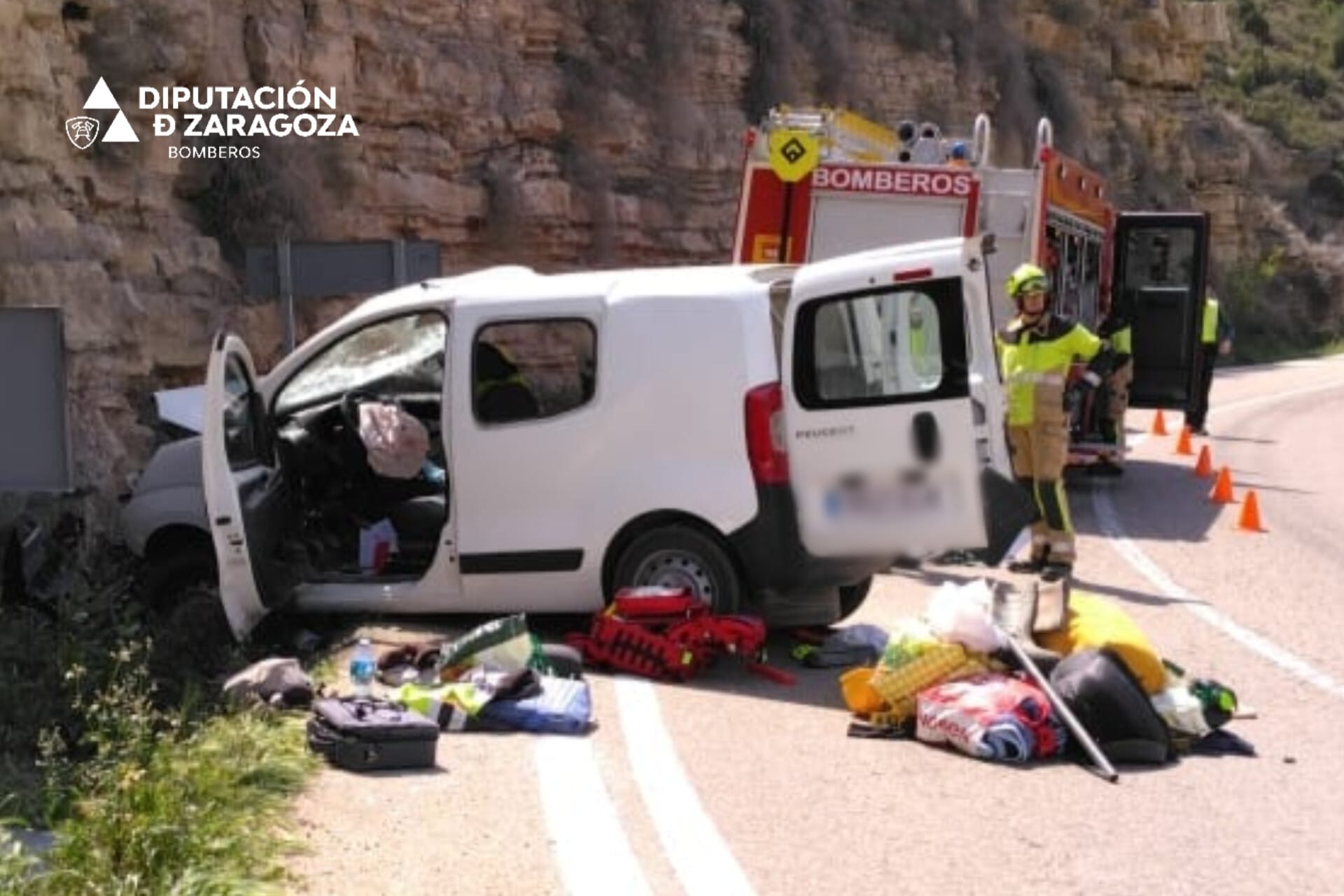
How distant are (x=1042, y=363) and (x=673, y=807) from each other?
6.16 meters

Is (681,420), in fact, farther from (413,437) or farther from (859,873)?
(859,873)

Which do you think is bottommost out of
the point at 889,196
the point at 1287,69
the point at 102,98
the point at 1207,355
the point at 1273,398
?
the point at 1273,398

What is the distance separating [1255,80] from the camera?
2282 inches

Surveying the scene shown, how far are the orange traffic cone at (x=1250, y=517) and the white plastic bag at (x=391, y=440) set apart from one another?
722 centimetres

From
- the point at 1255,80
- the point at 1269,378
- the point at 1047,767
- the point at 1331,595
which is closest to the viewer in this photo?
the point at 1047,767

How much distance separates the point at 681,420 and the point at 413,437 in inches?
62.7

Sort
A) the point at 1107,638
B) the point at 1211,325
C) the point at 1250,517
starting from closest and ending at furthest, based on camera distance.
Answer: the point at 1107,638
the point at 1250,517
the point at 1211,325

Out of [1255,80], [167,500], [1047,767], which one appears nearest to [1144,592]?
[1047,767]

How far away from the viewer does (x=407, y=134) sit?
18250mm

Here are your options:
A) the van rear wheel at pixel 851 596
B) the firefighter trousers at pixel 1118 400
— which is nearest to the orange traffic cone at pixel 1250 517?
the firefighter trousers at pixel 1118 400

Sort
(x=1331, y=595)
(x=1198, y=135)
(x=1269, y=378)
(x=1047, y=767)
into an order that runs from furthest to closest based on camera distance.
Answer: (x=1198, y=135)
(x=1269, y=378)
(x=1331, y=595)
(x=1047, y=767)

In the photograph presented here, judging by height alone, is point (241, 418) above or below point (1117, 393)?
above

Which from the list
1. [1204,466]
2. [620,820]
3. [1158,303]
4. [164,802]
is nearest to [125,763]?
[164,802]

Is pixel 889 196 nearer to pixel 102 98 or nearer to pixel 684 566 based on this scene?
pixel 102 98
